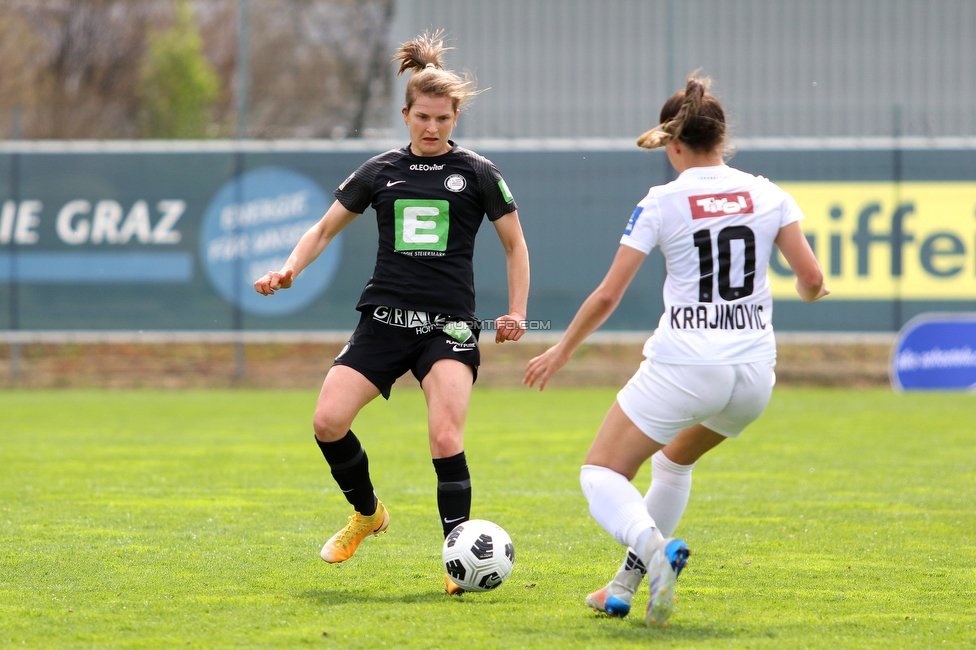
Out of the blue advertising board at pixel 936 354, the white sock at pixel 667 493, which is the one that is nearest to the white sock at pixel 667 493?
the white sock at pixel 667 493

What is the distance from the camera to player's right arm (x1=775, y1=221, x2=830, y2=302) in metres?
3.95

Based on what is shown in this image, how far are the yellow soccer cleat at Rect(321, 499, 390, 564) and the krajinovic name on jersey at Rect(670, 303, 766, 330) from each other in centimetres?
183

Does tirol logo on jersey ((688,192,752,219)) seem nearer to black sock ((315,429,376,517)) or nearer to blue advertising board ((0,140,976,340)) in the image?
black sock ((315,429,376,517))

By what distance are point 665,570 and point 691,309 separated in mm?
846

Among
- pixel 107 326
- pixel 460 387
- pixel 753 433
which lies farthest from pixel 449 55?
pixel 460 387

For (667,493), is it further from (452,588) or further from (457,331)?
Answer: (457,331)

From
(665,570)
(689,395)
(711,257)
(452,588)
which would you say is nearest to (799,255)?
(711,257)

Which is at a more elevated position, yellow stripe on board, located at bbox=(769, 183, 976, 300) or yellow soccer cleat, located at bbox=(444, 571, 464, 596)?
yellow soccer cleat, located at bbox=(444, 571, 464, 596)

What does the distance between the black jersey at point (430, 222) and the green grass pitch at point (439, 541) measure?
3.85ft

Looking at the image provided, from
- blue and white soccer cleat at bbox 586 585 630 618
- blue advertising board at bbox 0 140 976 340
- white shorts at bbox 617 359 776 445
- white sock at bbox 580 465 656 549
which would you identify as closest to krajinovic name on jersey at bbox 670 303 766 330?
white shorts at bbox 617 359 776 445

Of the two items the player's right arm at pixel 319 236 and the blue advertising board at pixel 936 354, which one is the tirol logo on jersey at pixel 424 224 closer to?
the player's right arm at pixel 319 236

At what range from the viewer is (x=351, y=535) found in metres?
5.03

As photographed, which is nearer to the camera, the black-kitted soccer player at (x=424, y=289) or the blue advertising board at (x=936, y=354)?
the black-kitted soccer player at (x=424, y=289)

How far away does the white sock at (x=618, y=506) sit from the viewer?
12.7 ft
